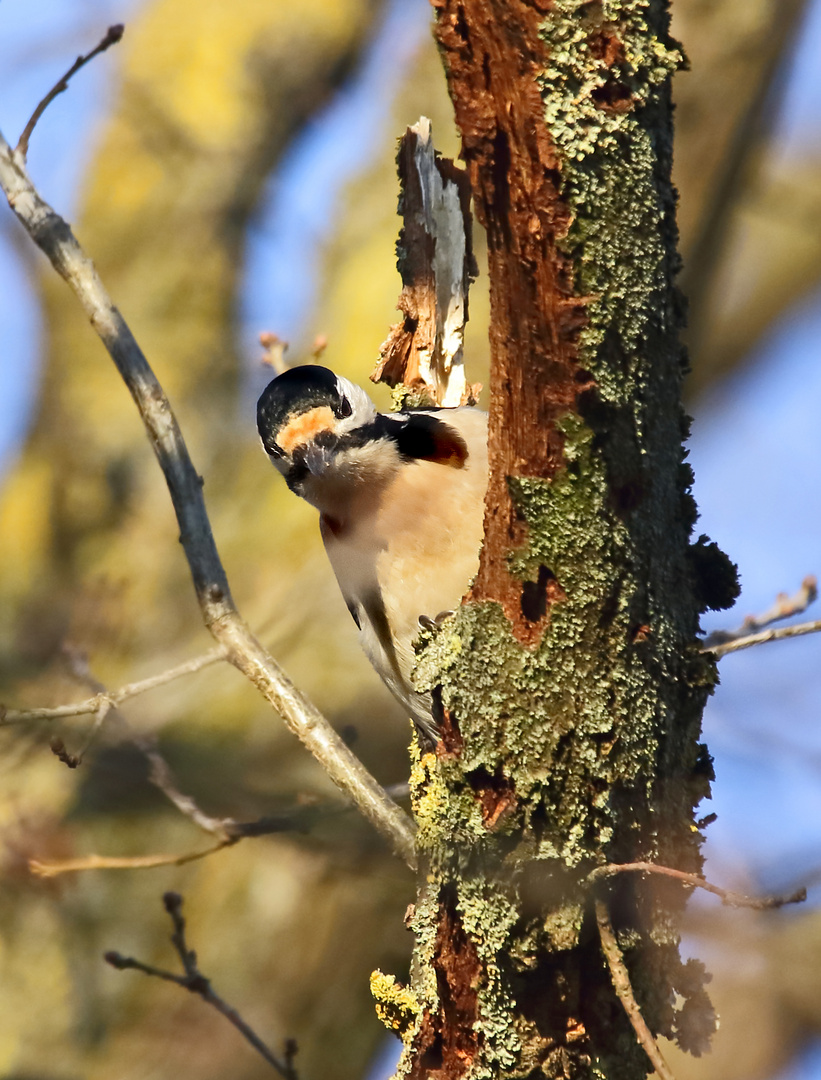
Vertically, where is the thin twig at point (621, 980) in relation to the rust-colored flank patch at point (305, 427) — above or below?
below

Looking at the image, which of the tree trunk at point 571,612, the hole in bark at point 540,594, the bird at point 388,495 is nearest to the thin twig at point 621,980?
the tree trunk at point 571,612

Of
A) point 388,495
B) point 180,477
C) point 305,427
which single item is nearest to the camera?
point 180,477

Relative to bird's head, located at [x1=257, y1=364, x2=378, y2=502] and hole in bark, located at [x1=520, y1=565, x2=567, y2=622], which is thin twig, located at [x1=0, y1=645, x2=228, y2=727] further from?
hole in bark, located at [x1=520, y1=565, x2=567, y2=622]

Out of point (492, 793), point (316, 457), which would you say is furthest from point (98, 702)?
point (492, 793)

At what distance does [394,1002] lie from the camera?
266 centimetres

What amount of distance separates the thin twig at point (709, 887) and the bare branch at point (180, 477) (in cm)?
100

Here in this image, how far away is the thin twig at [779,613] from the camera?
318cm

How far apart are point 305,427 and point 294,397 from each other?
119 millimetres

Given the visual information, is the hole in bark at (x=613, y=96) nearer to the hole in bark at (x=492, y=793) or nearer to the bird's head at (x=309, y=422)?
the hole in bark at (x=492, y=793)

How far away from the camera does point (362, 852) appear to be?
2.89 meters

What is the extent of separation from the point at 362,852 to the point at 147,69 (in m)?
6.64

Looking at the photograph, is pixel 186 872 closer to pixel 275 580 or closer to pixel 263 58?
pixel 275 580

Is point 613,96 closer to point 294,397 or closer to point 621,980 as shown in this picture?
point 621,980

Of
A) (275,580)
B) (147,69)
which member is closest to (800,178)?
(275,580)
